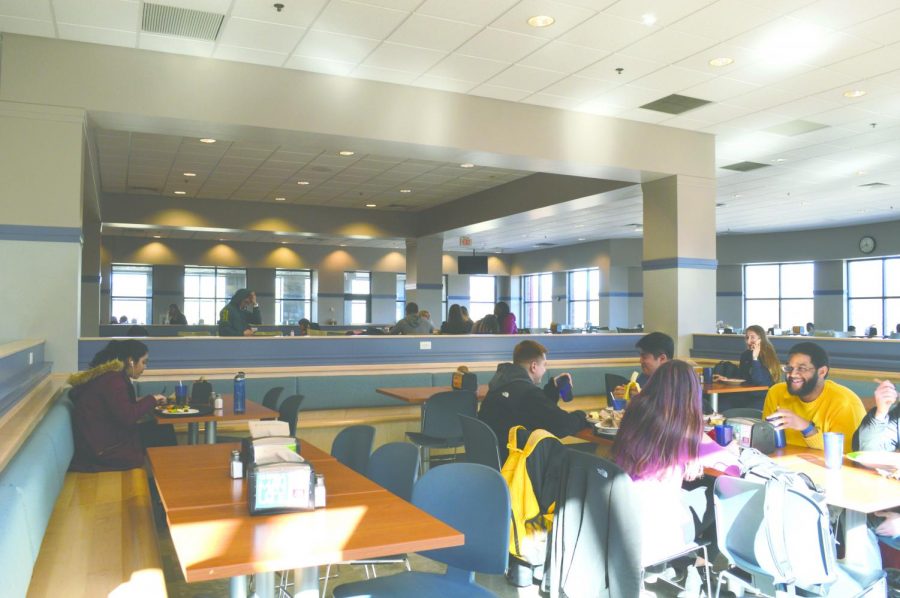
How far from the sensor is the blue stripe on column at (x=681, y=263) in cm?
785

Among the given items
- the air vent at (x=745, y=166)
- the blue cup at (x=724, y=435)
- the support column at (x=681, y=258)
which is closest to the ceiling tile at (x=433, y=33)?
the blue cup at (x=724, y=435)

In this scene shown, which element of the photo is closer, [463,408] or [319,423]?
[463,408]

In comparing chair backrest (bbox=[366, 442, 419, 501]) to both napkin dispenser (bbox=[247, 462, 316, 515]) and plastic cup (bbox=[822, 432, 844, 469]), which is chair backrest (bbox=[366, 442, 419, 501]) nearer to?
napkin dispenser (bbox=[247, 462, 316, 515])

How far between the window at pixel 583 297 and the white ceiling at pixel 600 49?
11246 mm

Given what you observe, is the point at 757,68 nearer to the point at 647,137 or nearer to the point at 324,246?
the point at 647,137

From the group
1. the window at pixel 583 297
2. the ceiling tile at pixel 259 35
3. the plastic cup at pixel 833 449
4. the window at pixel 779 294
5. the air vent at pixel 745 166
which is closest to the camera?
the plastic cup at pixel 833 449

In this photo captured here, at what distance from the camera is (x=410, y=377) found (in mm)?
7148

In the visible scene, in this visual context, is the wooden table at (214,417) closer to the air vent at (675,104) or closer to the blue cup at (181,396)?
the blue cup at (181,396)

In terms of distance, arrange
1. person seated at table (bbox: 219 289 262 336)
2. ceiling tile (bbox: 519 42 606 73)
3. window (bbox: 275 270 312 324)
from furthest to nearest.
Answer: window (bbox: 275 270 312 324) → person seated at table (bbox: 219 289 262 336) → ceiling tile (bbox: 519 42 606 73)

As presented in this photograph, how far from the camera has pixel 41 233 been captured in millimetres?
5352

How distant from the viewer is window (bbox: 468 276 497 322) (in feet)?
72.2

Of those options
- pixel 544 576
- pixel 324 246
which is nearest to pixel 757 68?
pixel 544 576

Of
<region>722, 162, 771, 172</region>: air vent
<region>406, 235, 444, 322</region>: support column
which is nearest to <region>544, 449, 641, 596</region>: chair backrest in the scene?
<region>722, 162, 771, 172</region>: air vent

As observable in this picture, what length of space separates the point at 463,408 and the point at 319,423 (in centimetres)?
169
